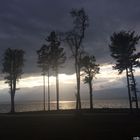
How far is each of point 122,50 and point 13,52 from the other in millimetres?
27455

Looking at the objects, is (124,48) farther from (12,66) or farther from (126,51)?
(12,66)

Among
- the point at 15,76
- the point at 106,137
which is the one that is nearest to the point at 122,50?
the point at 15,76

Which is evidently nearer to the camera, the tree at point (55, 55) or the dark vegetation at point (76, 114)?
the dark vegetation at point (76, 114)

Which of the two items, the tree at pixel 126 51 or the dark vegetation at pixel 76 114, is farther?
the tree at pixel 126 51

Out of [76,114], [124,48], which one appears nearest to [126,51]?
[124,48]

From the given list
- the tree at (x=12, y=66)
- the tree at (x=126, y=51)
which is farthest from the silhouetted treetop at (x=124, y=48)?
the tree at (x=12, y=66)

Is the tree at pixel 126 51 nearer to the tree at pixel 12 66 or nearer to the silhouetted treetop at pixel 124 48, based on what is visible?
the silhouetted treetop at pixel 124 48

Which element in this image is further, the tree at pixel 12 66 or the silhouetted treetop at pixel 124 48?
the tree at pixel 12 66

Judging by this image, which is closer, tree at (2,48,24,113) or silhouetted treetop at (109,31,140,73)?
silhouetted treetop at (109,31,140,73)

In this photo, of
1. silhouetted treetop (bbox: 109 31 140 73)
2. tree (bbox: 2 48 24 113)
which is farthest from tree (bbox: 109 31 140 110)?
tree (bbox: 2 48 24 113)

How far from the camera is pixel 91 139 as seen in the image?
20.3m

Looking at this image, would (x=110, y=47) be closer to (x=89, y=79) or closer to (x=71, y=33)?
(x=71, y=33)

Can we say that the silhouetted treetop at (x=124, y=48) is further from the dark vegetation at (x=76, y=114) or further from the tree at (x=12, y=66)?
the tree at (x=12, y=66)

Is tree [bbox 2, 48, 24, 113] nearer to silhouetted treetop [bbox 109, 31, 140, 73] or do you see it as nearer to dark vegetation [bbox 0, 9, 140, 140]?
dark vegetation [bbox 0, 9, 140, 140]
